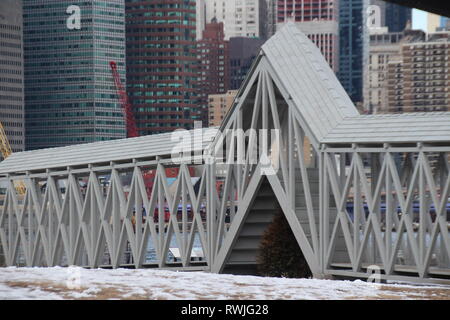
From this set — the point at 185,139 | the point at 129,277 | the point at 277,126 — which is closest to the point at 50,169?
the point at 185,139

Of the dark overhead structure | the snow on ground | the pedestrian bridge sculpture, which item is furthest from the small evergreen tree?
the dark overhead structure

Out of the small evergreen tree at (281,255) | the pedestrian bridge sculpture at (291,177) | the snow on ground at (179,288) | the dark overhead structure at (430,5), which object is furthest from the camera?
the small evergreen tree at (281,255)

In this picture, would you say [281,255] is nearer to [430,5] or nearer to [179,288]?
[179,288]

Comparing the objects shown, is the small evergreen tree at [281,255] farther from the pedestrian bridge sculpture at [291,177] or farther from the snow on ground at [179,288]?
the snow on ground at [179,288]

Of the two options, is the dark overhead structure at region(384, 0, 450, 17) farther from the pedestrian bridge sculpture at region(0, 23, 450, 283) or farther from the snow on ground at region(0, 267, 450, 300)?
the pedestrian bridge sculpture at region(0, 23, 450, 283)

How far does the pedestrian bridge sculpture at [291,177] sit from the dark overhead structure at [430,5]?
14.7 metres

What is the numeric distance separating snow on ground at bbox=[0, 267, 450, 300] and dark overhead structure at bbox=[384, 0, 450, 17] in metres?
5.86

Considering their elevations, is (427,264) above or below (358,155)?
below

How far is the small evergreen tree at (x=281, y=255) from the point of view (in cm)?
4781

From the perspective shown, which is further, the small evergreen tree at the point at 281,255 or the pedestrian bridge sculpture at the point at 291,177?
the small evergreen tree at the point at 281,255

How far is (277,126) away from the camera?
4938cm

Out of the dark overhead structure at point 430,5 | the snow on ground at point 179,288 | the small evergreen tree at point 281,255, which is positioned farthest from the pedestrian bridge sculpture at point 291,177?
the dark overhead structure at point 430,5
